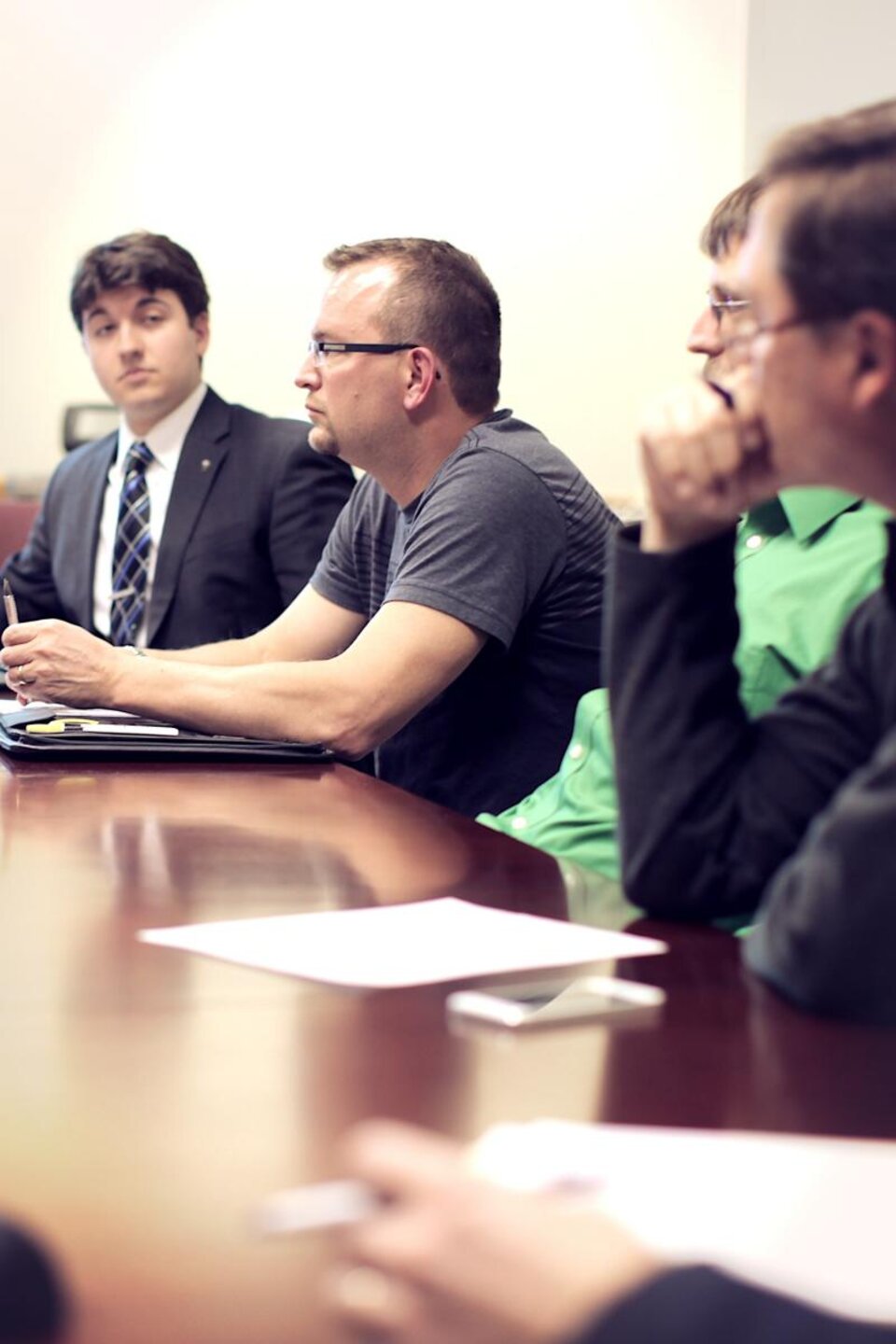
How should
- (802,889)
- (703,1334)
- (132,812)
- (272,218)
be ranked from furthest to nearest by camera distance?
(272,218) → (132,812) → (802,889) → (703,1334)

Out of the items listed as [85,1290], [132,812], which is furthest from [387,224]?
[85,1290]

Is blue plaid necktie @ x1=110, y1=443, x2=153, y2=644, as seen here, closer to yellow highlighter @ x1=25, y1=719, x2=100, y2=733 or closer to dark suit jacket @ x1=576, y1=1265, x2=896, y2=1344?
yellow highlighter @ x1=25, y1=719, x2=100, y2=733

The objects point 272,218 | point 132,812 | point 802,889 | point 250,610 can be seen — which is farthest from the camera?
point 272,218

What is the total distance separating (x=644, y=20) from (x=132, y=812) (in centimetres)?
419

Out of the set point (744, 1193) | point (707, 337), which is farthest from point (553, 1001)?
point (707, 337)

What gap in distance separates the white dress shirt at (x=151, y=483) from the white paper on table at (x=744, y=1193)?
3.03m

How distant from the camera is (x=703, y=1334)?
0.52 m

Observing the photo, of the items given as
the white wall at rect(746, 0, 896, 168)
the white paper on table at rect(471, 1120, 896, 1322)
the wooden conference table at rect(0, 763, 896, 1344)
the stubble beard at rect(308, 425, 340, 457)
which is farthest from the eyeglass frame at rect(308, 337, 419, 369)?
the white paper on table at rect(471, 1120, 896, 1322)

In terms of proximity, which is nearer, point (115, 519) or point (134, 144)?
point (115, 519)

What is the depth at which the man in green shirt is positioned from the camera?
153cm

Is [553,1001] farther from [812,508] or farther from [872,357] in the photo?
[812,508]

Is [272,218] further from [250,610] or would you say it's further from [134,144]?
[250,610]

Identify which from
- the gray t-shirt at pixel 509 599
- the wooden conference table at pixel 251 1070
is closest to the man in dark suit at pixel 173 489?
the gray t-shirt at pixel 509 599

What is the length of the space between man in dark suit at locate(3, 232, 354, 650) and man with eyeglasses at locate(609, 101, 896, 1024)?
2231 millimetres
